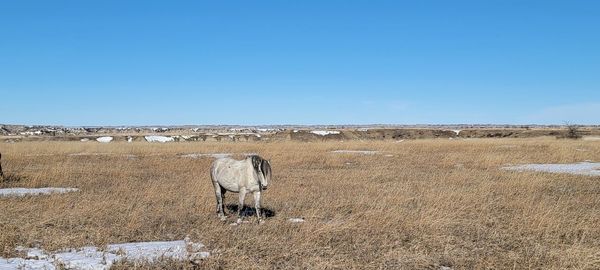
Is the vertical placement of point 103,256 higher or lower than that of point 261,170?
lower

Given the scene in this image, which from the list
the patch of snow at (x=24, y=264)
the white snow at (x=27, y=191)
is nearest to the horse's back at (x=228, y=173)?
the patch of snow at (x=24, y=264)

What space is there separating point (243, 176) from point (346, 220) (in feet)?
7.31

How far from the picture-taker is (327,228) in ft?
28.8

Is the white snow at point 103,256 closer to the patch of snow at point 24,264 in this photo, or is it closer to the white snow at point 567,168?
the patch of snow at point 24,264

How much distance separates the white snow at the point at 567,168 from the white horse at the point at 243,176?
15.9 metres

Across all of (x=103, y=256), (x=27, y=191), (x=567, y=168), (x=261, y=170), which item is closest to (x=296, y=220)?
(x=261, y=170)

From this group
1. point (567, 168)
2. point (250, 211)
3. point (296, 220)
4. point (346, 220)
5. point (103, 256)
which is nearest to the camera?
point (103, 256)

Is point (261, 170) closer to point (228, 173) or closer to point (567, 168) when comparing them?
point (228, 173)

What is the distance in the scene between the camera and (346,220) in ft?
32.2

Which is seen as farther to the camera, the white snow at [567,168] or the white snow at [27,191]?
the white snow at [567,168]

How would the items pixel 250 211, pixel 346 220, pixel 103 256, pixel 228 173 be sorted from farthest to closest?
1. pixel 250 211
2. pixel 346 220
3. pixel 228 173
4. pixel 103 256

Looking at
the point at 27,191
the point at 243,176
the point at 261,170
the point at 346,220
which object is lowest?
the point at 27,191

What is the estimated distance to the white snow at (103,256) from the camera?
21.5 ft

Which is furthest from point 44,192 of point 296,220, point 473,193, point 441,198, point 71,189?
point 473,193
